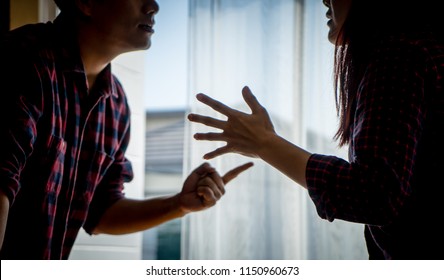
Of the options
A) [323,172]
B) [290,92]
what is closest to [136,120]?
[290,92]

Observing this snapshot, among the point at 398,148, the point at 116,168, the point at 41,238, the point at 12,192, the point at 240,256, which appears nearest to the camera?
the point at 398,148

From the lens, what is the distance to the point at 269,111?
5.99ft

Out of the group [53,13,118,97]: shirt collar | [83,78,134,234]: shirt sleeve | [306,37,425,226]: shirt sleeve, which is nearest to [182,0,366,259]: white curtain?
[83,78,134,234]: shirt sleeve

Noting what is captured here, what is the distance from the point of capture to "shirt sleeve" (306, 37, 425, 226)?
630mm

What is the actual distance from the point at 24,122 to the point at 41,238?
253 millimetres

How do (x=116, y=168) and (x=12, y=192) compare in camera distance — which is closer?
(x=12, y=192)

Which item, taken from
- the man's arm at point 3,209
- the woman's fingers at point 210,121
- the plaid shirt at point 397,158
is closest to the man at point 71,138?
the man's arm at point 3,209

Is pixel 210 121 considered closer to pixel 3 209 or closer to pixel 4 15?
pixel 3 209

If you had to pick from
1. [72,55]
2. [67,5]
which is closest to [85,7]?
[67,5]

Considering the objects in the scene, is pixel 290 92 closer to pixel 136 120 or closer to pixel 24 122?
pixel 136 120

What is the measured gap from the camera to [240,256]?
1.80 m

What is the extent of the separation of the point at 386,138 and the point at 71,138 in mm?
720

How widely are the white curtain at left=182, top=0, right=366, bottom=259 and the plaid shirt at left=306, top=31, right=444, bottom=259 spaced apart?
107cm

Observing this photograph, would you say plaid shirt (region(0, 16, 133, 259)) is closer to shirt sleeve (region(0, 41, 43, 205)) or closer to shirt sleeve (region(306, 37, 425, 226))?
shirt sleeve (region(0, 41, 43, 205))
